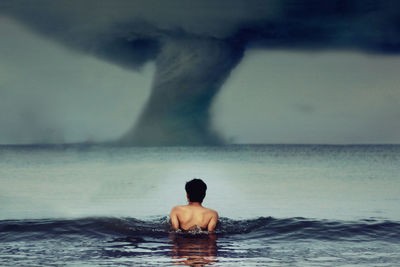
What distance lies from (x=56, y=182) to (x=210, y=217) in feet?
45.1

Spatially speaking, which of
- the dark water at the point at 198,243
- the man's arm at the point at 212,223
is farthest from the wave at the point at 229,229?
the man's arm at the point at 212,223

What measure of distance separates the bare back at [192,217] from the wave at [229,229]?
18.3 inches

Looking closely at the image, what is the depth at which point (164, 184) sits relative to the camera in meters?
19.6

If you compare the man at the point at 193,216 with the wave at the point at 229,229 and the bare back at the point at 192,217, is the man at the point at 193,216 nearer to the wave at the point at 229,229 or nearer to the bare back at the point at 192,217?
the bare back at the point at 192,217

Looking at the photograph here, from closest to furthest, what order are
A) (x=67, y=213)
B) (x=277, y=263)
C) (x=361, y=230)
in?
(x=277, y=263)
(x=361, y=230)
(x=67, y=213)

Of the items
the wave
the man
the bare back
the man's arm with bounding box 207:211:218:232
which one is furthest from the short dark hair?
the wave

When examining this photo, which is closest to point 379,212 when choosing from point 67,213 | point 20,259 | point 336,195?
point 336,195

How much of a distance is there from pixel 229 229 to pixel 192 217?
140 centimetres

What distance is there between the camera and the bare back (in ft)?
26.8

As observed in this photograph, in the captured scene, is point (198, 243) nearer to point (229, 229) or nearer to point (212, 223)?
point (212, 223)

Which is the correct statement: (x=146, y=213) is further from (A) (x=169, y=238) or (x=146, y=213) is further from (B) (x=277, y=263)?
(B) (x=277, y=263)

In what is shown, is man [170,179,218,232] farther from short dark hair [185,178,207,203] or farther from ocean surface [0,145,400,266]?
ocean surface [0,145,400,266]

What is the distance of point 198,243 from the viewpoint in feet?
25.1

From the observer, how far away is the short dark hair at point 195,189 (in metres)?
7.99
